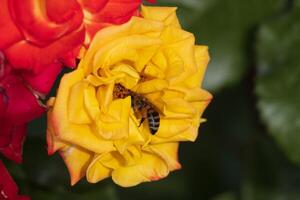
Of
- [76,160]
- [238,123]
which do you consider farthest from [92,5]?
[238,123]

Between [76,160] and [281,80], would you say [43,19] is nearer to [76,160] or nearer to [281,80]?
[76,160]

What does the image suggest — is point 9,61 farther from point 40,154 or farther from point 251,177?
point 251,177

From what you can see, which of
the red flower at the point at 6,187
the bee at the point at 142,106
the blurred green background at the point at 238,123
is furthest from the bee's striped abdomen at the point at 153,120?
the blurred green background at the point at 238,123

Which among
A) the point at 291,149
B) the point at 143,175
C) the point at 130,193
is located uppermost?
the point at 143,175

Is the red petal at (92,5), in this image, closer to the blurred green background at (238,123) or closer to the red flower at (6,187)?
the red flower at (6,187)

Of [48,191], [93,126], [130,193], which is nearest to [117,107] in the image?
[93,126]

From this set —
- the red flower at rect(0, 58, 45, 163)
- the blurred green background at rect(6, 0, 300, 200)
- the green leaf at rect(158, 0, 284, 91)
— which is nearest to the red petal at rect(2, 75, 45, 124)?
the red flower at rect(0, 58, 45, 163)

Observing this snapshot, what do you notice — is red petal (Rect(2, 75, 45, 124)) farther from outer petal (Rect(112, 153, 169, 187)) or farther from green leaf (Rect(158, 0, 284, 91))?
green leaf (Rect(158, 0, 284, 91))
